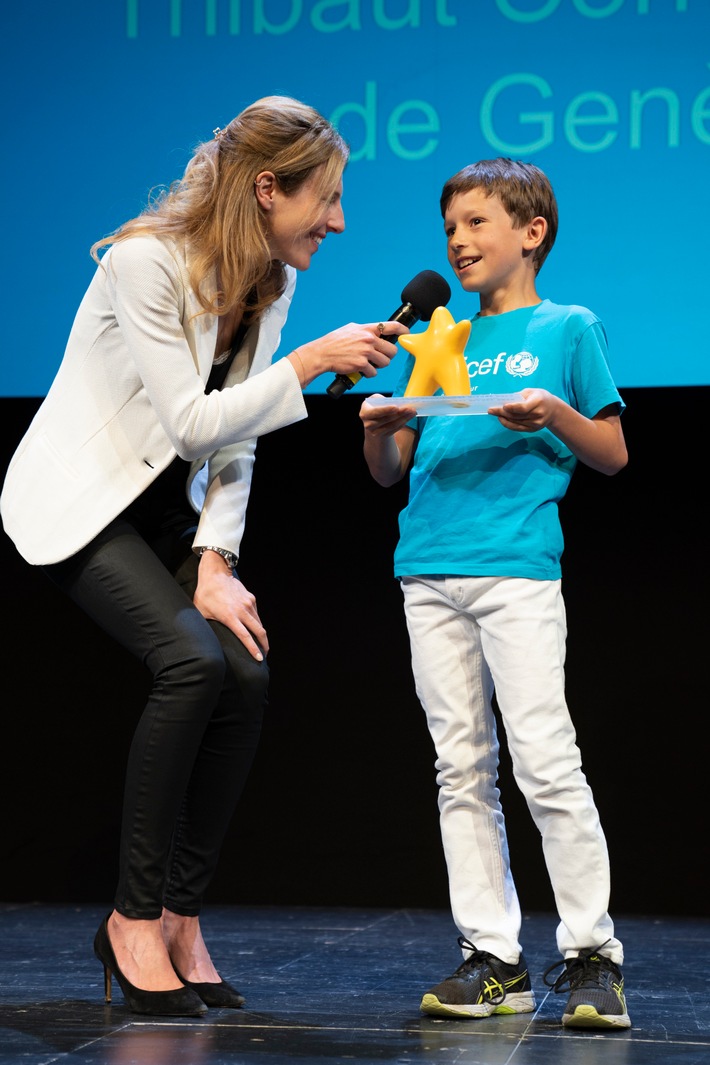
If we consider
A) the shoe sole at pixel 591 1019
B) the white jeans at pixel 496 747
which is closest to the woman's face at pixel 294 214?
the white jeans at pixel 496 747

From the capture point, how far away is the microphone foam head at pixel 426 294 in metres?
1.96

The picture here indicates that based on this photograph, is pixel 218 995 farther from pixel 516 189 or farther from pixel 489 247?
pixel 516 189

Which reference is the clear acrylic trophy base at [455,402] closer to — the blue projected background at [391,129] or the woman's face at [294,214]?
the woman's face at [294,214]

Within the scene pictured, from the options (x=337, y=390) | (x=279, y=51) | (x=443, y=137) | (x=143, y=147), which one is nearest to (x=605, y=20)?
(x=443, y=137)

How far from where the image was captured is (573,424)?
5.74ft

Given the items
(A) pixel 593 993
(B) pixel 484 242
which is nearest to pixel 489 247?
(B) pixel 484 242

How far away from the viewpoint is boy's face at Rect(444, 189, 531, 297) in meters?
1.93

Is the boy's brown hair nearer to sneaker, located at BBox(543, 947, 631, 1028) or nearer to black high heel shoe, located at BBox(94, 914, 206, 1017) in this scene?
sneaker, located at BBox(543, 947, 631, 1028)

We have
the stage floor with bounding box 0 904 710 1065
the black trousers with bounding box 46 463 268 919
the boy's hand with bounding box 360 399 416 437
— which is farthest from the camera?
the boy's hand with bounding box 360 399 416 437

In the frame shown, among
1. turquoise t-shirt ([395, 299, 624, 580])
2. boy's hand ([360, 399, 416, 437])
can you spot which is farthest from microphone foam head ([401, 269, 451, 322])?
boy's hand ([360, 399, 416, 437])

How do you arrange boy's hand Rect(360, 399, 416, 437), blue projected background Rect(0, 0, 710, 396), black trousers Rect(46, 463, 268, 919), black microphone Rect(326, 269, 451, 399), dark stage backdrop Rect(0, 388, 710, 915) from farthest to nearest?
dark stage backdrop Rect(0, 388, 710, 915), blue projected background Rect(0, 0, 710, 396), black microphone Rect(326, 269, 451, 399), boy's hand Rect(360, 399, 416, 437), black trousers Rect(46, 463, 268, 919)

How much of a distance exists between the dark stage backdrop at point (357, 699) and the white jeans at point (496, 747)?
123cm

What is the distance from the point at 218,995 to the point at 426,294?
1.08 m

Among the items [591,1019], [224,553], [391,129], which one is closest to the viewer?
[591,1019]
